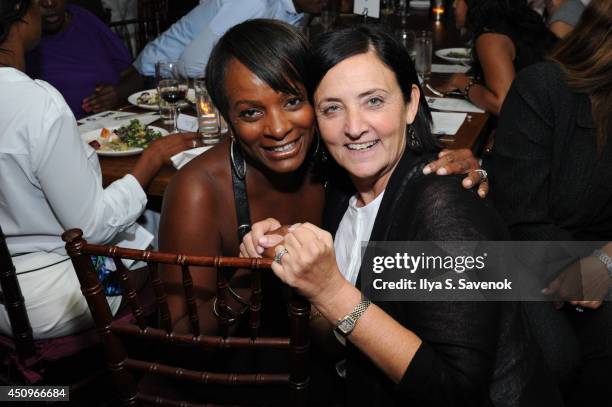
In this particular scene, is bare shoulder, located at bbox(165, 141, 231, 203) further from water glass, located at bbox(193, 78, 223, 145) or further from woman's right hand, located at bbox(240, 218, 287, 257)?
water glass, located at bbox(193, 78, 223, 145)

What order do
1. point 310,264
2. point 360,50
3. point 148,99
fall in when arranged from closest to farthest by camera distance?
point 310,264 → point 360,50 → point 148,99

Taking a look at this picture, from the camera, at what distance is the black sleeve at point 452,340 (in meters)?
0.99

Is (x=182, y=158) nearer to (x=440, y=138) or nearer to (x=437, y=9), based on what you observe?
(x=440, y=138)

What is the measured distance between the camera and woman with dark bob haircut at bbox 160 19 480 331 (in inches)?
54.7

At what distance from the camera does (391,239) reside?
118cm

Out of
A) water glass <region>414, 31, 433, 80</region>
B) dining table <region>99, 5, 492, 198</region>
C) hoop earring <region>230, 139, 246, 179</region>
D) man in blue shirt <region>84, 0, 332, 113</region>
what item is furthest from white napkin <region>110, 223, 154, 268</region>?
water glass <region>414, 31, 433, 80</region>

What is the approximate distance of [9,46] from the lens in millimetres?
1610

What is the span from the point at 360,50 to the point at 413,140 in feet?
0.91

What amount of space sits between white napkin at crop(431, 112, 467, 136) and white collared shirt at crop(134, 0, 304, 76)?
1.18 m

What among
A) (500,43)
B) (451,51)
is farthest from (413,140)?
(451,51)

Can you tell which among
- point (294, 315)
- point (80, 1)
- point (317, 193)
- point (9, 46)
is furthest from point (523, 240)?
point (80, 1)

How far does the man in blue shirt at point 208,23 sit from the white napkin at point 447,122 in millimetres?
1239

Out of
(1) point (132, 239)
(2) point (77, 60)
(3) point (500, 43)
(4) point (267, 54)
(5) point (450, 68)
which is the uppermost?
(4) point (267, 54)

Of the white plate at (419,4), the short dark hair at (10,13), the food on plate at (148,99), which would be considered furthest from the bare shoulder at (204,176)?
the white plate at (419,4)
